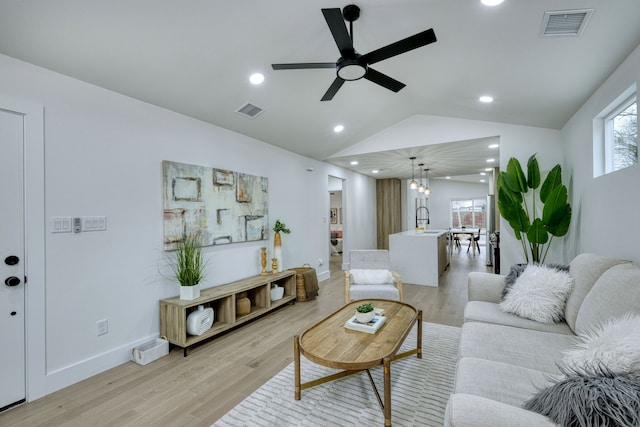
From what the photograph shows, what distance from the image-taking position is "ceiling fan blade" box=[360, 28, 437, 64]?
1843 mm

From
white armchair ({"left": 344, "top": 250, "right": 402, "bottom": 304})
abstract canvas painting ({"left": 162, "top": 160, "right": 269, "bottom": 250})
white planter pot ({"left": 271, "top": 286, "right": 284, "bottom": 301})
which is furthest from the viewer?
white planter pot ({"left": 271, "top": 286, "right": 284, "bottom": 301})

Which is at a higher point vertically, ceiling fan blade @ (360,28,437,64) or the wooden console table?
ceiling fan blade @ (360,28,437,64)

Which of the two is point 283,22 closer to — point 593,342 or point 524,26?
point 524,26

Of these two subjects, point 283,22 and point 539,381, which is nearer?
point 539,381

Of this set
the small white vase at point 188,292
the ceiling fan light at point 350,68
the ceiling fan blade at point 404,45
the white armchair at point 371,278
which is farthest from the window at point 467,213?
the small white vase at point 188,292

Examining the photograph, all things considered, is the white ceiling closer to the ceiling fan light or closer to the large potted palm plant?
the ceiling fan light

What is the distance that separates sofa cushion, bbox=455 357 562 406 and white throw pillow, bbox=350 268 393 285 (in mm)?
2219

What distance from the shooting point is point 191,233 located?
339 centimetres

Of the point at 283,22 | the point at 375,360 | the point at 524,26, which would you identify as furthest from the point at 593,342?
the point at 283,22

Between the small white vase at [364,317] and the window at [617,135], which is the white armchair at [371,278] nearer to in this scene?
the small white vase at [364,317]

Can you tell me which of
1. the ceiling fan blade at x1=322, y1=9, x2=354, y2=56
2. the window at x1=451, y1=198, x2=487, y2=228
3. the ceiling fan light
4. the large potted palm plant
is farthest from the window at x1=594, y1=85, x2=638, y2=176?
the window at x1=451, y1=198, x2=487, y2=228

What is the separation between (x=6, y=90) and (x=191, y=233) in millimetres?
1852

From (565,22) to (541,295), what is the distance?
1.97 metres

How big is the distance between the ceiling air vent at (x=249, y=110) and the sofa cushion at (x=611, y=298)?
137 inches
